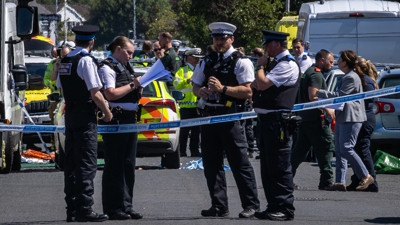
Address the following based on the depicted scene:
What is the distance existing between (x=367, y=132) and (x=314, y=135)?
0.88m

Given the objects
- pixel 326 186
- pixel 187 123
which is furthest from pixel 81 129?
pixel 326 186

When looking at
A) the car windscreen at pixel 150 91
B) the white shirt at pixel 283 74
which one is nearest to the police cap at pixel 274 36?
the white shirt at pixel 283 74

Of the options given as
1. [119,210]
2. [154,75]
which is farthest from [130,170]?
[154,75]

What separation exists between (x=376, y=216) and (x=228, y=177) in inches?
162

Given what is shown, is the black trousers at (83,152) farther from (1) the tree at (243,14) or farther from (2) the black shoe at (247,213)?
(1) the tree at (243,14)

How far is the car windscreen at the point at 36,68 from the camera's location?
2169cm

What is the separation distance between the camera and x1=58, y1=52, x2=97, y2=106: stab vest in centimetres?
898

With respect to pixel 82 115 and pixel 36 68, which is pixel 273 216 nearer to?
pixel 82 115

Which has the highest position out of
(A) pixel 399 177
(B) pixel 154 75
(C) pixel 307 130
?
(B) pixel 154 75

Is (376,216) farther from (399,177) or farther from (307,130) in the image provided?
(399,177)

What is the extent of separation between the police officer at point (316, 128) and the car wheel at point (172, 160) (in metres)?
2.96

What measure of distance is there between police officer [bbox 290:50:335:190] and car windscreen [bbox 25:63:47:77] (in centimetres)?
1052

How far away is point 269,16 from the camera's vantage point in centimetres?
3856

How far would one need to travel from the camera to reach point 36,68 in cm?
2183
